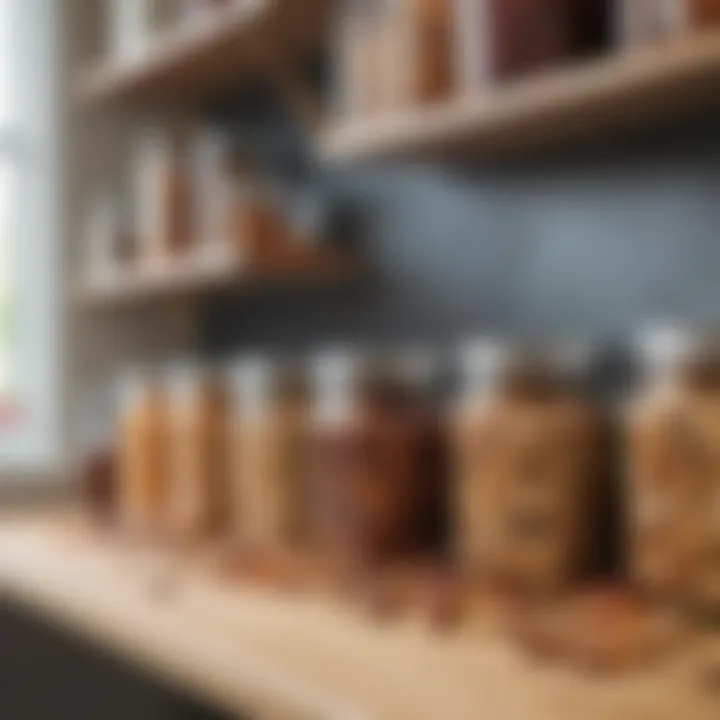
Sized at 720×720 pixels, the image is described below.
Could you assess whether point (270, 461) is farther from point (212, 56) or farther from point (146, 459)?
point (212, 56)

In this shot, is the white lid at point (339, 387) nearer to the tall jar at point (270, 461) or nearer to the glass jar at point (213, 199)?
the tall jar at point (270, 461)

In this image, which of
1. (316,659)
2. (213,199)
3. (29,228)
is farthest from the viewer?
(29,228)

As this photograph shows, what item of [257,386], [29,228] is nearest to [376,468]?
[257,386]

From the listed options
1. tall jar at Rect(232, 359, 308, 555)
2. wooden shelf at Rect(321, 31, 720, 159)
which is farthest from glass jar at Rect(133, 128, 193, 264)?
wooden shelf at Rect(321, 31, 720, 159)

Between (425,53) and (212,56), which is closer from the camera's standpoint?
(425,53)

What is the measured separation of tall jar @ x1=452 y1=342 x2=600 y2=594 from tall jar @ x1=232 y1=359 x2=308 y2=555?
0.23 meters

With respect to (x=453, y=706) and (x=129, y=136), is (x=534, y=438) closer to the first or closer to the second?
(x=453, y=706)

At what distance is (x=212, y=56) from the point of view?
1.43 metres

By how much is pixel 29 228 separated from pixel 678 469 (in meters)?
1.16

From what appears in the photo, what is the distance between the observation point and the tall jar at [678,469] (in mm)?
814

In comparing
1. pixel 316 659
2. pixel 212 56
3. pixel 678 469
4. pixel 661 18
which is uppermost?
pixel 212 56

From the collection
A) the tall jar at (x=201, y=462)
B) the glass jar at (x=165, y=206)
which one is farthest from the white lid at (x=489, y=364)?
the glass jar at (x=165, y=206)

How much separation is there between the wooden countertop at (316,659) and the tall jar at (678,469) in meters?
0.07

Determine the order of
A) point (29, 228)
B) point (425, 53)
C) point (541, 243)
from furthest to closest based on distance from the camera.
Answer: point (29, 228), point (541, 243), point (425, 53)
